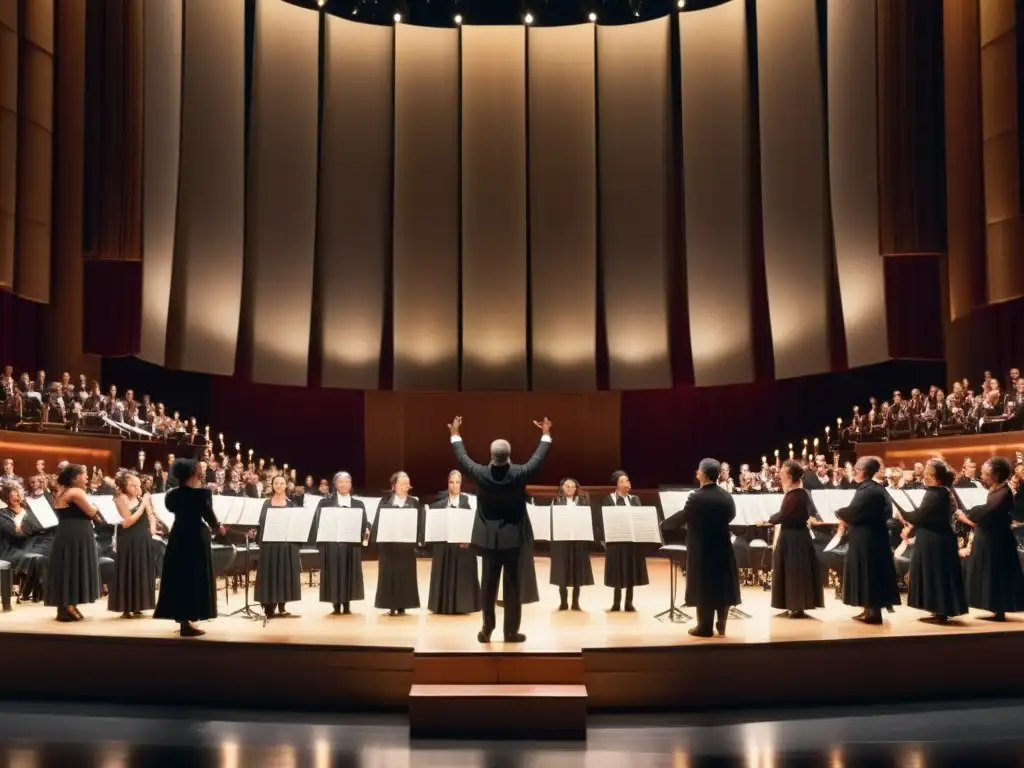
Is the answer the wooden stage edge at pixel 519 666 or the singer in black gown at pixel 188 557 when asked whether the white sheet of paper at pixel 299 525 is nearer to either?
the singer in black gown at pixel 188 557

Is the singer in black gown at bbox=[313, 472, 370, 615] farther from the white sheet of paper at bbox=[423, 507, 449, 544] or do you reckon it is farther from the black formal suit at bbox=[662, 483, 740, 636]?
the black formal suit at bbox=[662, 483, 740, 636]

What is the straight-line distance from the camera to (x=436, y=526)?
8469 mm

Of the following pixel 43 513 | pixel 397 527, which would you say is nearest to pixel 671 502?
pixel 397 527

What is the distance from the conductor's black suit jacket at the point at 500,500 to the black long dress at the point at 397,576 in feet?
6.61

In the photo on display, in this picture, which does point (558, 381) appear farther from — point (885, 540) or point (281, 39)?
point (885, 540)

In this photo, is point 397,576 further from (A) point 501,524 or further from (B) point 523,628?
(A) point 501,524

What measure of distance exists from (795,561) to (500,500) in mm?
2844

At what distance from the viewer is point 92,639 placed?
24.2ft

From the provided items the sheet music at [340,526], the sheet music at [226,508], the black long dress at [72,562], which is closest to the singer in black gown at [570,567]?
the sheet music at [340,526]

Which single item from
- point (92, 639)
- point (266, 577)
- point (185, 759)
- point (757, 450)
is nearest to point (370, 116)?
point (757, 450)

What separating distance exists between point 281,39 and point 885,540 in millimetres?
15155

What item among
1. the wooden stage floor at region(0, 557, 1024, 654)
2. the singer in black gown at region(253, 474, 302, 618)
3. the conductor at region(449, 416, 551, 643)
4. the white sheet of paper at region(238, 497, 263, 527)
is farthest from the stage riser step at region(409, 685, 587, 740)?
the white sheet of paper at region(238, 497, 263, 527)

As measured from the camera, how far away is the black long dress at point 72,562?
833 centimetres

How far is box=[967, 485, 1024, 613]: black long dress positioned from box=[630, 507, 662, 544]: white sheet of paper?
2489 mm
